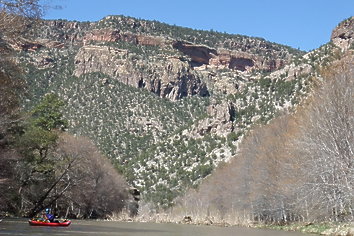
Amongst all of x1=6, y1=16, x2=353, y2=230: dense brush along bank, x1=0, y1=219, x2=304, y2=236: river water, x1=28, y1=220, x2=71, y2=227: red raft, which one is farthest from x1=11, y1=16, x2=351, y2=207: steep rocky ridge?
x1=0, y1=219, x2=304, y2=236: river water

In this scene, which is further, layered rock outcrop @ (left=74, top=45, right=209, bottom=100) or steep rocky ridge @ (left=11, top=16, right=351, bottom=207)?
layered rock outcrop @ (left=74, top=45, right=209, bottom=100)

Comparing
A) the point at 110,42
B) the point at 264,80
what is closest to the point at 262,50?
the point at 110,42

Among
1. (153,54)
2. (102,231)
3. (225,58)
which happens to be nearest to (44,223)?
(102,231)

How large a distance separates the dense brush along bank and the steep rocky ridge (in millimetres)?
241

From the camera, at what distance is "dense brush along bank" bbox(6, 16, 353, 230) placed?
80.4 metres

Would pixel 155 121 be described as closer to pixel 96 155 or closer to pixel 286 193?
pixel 96 155

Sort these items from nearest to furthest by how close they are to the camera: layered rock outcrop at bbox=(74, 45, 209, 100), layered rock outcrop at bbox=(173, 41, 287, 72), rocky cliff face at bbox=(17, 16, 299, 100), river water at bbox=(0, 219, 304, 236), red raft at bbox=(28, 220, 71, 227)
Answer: river water at bbox=(0, 219, 304, 236)
red raft at bbox=(28, 220, 71, 227)
layered rock outcrop at bbox=(74, 45, 209, 100)
rocky cliff face at bbox=(17, 16, 299, 100)
layered rock outcrop at bbox=(173, 41, 287, 72)

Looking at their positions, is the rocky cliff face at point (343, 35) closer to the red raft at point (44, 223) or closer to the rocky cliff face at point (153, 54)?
the rocky cliff face at point (153, 54)

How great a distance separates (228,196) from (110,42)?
323 feet

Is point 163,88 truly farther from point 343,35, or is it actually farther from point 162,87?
point 343,35

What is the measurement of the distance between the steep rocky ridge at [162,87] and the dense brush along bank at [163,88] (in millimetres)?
241

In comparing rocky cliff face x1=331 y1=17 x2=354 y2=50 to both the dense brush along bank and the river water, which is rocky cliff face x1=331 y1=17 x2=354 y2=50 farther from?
the river water

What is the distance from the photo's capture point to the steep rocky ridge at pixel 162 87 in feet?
267

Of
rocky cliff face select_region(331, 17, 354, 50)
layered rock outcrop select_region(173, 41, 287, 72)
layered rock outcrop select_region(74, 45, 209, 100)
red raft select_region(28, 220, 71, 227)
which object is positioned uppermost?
layered rock outcrop select_region(173, 41, 287, 72)
